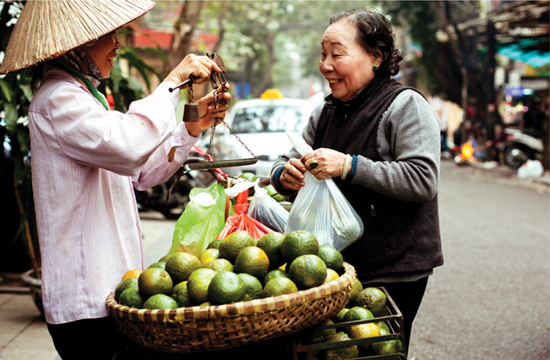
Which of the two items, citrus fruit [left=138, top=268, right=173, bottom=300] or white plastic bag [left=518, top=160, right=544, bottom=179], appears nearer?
citrus fruit [left=138, top=268, right=173, bottom=300]

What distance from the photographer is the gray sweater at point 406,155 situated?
1795mm

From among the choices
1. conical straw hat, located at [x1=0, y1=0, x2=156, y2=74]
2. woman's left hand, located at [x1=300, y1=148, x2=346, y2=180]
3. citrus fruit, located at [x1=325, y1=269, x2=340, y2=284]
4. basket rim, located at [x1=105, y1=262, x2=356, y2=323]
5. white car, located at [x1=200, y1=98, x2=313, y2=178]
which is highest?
conical straw hat, located at [x1=0, y1=0, x2=156, y2=74]

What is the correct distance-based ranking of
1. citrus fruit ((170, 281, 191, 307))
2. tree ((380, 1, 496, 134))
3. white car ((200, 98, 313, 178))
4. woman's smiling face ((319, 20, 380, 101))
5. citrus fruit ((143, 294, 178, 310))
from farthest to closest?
tree ((380, 1, 496, 134))
white car ((200, 98, 313, 178))
woman's smiling face ((319, 20, 380, 101))
citrus fruit ((170, 281, 191, 307))
citrus fruit ((143, 294, 178, 310))

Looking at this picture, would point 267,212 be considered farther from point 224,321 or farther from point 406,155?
point 224,321

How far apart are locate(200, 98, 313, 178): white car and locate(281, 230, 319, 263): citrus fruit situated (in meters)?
5.98

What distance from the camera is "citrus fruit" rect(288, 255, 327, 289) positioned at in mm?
1550

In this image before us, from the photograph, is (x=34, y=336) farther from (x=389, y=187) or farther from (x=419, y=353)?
(x=389, y=187)

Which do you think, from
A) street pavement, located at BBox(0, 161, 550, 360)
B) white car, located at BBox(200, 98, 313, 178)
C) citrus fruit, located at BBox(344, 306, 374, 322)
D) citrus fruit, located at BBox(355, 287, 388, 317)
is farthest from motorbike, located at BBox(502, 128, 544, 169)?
citrus fruit, located at BBox(344, 306, 374, 322)

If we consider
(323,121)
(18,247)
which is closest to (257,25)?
(18,247)

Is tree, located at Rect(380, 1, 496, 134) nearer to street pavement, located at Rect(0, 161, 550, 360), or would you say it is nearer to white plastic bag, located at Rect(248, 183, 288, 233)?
street pavement, located at Rect(0, 161, 550, 360)

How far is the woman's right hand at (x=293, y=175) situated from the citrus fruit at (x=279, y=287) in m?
0.50

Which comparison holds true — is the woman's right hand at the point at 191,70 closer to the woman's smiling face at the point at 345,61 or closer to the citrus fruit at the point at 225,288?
the woman's smiling face at the point at 345,61

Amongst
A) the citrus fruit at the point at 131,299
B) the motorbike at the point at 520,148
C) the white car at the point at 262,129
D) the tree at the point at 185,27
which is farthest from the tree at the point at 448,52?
the citrus fruit at the point at 131,299

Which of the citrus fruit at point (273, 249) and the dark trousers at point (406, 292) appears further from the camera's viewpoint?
the dark trousers at point (406, 292)
